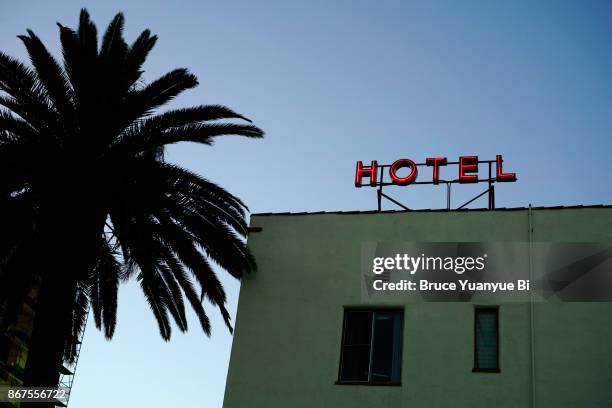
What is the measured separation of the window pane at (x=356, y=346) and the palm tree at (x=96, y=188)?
Answer: 117 inches

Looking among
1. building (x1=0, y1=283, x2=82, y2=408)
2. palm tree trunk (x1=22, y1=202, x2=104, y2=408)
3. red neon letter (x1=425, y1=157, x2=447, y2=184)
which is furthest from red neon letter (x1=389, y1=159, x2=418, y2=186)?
building (x1=0, y1=283, x2=82, y2=408)

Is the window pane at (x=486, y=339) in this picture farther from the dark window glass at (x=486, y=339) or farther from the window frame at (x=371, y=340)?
the window frame at (x=371, y=340)

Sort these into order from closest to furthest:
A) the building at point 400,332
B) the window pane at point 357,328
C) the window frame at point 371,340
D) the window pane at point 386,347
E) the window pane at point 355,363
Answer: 1. the building at point 400,332
2. the window frame at point 371,340
3. the window pane at point 386,347
4. the window pane at point 355,363
5. the window pane at point 357,328

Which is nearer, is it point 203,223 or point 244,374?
point 244,374

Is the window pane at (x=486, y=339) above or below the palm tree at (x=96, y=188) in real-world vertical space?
below

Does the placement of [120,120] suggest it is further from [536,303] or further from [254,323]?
[536,303]

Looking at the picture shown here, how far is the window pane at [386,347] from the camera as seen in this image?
1673 centimetres

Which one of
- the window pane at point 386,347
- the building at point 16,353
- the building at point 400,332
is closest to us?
the building at point 400,332

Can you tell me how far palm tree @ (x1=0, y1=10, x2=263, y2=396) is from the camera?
667 inches

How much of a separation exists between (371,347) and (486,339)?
2567mm

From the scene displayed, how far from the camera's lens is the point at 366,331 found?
57.4 ft

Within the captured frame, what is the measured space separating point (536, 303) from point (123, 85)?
1085cm

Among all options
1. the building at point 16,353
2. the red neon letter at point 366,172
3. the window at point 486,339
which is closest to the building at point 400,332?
the window at point 486,339

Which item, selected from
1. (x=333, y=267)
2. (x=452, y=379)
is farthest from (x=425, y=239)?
(x=452, y=379)
